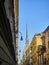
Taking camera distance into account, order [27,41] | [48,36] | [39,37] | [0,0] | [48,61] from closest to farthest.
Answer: [0,0], [48,61], [48,36], [39,37], [27,41]

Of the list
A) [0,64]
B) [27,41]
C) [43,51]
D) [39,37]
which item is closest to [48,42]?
[43,51]

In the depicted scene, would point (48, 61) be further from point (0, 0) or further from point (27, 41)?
point (27, 41)

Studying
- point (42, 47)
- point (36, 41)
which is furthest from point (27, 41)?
point (42, 47)

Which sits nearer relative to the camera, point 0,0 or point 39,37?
point 0,0

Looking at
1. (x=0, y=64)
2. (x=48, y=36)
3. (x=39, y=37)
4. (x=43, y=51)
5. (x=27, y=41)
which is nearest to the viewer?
(x=0, y=64)

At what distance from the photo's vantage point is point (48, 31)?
2056 inches

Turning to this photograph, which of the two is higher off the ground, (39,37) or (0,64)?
(0,64)

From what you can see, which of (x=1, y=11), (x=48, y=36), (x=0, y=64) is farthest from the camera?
(x=48, y=36)

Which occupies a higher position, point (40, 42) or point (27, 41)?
point (40, 42)

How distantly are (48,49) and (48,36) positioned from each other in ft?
10.4

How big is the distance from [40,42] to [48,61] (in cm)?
2021

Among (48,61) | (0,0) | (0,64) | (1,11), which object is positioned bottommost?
(48,61)

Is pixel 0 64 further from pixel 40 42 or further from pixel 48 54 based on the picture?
pixel 40 42

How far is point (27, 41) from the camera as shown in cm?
11600
